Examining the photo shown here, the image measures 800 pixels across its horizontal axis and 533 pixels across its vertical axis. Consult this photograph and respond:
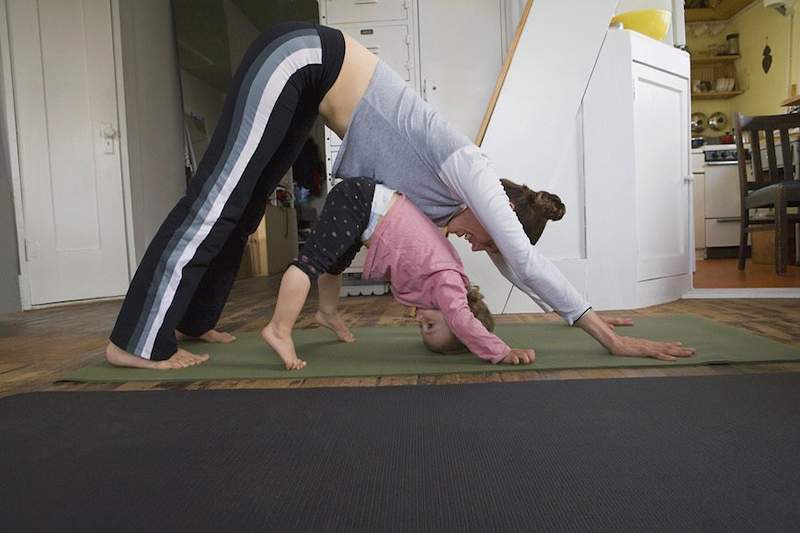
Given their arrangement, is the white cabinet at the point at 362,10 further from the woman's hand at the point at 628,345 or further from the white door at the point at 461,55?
the woman's hand at the point at 628,345

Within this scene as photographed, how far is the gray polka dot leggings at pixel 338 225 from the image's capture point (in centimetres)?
155

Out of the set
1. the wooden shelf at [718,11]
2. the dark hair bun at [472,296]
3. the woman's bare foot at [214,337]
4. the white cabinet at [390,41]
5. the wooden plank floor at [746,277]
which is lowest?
the wooden plank floor at [746,277]

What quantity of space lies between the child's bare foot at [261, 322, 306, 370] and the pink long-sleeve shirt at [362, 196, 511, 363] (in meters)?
0.27

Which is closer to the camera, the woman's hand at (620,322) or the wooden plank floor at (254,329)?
the wooden plank floor at (254,329)

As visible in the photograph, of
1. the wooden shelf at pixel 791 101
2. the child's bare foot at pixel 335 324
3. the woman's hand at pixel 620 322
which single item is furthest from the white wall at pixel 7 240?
the wooden shelf at pixel 791 101

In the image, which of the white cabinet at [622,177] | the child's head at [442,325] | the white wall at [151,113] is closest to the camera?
the child's head at [442,325]

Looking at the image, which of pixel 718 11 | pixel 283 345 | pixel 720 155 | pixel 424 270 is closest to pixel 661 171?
pixel 424 270

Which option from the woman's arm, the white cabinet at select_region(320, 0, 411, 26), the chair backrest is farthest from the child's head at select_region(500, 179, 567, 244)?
the chair backrest

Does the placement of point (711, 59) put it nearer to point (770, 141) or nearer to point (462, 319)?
point (770, 141)

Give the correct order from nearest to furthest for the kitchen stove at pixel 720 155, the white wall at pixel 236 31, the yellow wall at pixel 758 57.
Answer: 1. the kitchen stove at pixel 720 155
2. the white wall at pixel 236 31
3. the yellow wall at pixel 758 57

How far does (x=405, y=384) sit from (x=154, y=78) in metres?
4.47

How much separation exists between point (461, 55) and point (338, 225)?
2.74 m

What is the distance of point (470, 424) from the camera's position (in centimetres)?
104

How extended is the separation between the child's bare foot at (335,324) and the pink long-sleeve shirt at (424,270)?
0.37 m
